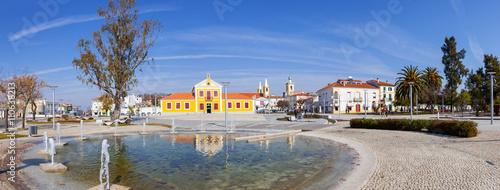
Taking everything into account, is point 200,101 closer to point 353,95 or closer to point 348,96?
point 348,96

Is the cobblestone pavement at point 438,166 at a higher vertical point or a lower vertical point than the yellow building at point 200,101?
lower

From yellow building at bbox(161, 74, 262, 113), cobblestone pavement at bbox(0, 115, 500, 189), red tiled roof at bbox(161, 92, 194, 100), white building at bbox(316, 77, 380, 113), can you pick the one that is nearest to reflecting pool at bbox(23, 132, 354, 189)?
cobblestone pavement at bbox(0, 115, 500, 189)

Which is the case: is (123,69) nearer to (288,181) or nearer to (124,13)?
(124,13)

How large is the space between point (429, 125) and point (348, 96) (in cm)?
6164

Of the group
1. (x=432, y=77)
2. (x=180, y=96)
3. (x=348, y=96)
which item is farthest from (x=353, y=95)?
(x=180, y=96)

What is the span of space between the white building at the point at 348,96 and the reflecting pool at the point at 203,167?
2544 inches

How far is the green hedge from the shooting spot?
15039 mm

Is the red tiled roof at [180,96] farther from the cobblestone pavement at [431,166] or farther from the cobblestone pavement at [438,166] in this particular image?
the cobblestone pavement at [438,166]

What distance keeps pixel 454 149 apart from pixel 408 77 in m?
50.6

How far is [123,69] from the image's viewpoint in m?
32.3

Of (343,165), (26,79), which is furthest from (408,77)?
(26,79)

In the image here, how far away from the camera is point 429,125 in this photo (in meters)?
17.8

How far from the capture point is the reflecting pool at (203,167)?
24.2 feet

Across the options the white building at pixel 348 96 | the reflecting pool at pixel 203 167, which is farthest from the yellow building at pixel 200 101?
the reflecting pool at pixel 203 167
